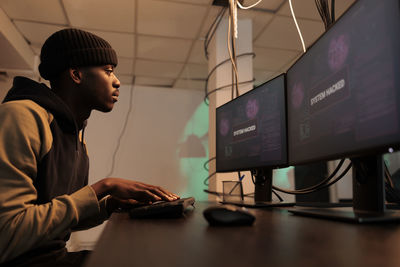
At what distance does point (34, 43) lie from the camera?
3.16m

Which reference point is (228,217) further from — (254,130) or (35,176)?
(254,130)

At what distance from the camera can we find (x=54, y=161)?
857mm

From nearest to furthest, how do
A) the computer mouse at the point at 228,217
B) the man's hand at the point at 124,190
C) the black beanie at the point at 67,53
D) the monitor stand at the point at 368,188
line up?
1. the computer mouse at the point at 228,217
2. the monitor stand at the point at 368,188
3. the man's hand at the point at 124,190
4. the black beanie at the point at 67,53

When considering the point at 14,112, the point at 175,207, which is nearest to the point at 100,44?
the point at 14,112

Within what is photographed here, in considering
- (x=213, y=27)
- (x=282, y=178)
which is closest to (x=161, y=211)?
(x=213, y=27)

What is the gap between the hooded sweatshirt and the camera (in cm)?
62

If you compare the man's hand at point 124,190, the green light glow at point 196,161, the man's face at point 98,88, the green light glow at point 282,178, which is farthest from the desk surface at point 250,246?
the green light glow at point 282,178

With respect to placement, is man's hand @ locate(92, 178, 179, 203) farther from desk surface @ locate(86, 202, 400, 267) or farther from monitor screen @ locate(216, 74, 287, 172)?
monitor screen @ locate(216, 74, 287, 172)

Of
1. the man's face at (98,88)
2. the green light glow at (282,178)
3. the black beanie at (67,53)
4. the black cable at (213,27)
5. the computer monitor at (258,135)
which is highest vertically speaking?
the black cable at (213,27)

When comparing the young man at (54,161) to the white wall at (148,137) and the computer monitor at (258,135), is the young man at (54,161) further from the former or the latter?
the white wall at (148,137)

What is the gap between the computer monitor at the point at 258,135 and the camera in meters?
1.08

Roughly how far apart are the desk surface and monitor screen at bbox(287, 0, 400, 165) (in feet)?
0.67

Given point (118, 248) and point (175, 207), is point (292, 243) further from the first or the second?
point (175, 207)

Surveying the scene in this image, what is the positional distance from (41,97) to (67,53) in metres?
0.29
